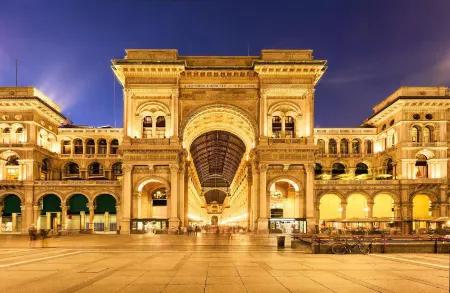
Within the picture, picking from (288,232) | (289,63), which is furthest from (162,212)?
(289,63)

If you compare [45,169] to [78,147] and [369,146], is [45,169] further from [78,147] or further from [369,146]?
[369,146]

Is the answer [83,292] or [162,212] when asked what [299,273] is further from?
[162,212]

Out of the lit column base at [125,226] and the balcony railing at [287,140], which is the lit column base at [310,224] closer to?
the balcony railing at [287,140]

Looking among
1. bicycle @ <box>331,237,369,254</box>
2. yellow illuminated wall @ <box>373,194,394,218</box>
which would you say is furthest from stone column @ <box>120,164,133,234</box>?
yellow illuminated wall @ <box>373,194,394,218</box>

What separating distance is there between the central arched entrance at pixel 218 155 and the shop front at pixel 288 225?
11.5 meters

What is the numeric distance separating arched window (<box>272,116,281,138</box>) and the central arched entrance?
320 cm

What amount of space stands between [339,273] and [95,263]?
11.4m

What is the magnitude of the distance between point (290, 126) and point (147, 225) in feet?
78.8

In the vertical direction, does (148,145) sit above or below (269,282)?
above

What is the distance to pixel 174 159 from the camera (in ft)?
193

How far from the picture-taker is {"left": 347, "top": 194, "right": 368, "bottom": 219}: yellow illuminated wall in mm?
71375

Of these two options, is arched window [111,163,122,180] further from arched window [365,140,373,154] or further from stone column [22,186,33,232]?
arched window [365,140,373,154]

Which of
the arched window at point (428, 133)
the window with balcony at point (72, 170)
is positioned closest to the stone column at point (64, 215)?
the window with balcony at point (72, 170)

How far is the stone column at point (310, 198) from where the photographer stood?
57750 mm
